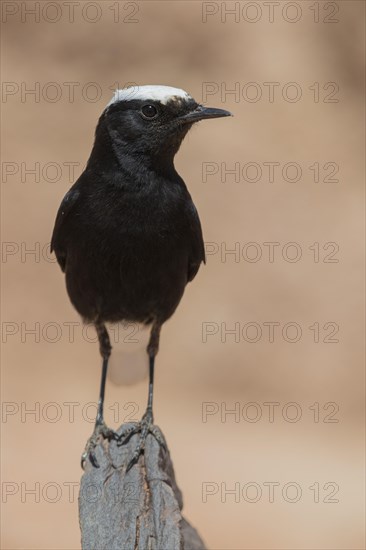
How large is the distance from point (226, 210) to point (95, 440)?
744cm

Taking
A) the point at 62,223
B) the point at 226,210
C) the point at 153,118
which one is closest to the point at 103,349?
the point at 62,223

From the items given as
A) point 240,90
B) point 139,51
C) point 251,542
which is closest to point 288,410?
point 251,542

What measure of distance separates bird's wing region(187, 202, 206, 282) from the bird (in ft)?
0.06

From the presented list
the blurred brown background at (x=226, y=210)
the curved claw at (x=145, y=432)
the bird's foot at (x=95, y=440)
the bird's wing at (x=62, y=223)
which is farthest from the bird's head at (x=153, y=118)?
the blurred brown background at (x=226, y=210)

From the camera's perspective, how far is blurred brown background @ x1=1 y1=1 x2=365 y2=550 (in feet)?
40.8

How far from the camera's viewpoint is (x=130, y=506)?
5684 mm

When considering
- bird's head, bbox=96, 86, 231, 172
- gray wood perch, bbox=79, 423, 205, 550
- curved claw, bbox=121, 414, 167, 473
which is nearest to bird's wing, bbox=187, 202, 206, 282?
bird's head, bbox=96, 86, 231, 172

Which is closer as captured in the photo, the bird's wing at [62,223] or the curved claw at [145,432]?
the curved claw at [145,432]

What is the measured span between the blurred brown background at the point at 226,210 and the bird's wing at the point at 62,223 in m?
5.40

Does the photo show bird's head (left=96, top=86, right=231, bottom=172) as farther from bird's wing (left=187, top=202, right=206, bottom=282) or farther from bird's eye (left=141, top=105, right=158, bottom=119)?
bird's wing (left=187, top=202, right=206, bottom=282)

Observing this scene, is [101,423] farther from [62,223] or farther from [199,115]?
[199,115]

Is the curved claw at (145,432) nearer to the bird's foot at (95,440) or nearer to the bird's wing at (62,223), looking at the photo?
the bird's foot at (95,440)

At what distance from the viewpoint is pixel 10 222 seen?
13688 millimetres

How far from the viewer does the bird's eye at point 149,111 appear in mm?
6152
